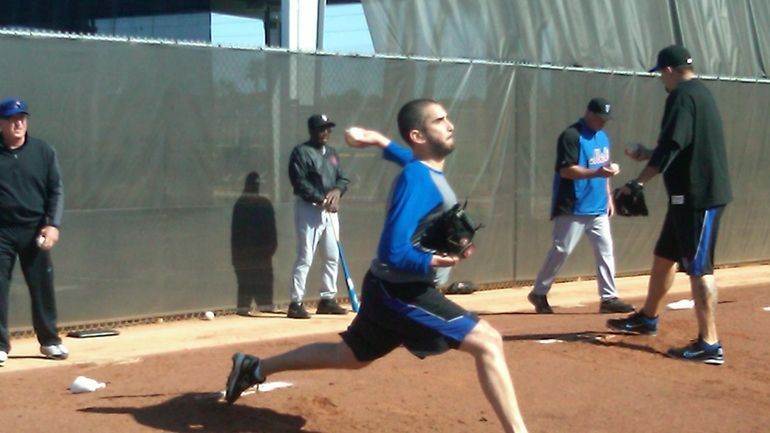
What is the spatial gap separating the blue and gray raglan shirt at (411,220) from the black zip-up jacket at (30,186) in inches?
146

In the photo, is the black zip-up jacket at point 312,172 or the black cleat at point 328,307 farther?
the black cleat at point 328,307

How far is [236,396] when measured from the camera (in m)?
6.62

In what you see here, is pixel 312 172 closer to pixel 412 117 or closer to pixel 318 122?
pixel 318 122

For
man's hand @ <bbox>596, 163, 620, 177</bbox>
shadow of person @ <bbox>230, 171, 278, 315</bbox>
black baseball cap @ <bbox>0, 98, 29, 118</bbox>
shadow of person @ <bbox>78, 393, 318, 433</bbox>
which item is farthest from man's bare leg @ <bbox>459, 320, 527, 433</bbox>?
shadow of person @ <bbox>230, 171, 278, 315</bbox>

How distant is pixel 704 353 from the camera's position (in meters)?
8.33

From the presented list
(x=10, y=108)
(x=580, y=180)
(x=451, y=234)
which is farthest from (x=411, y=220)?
(x=580, y=180)

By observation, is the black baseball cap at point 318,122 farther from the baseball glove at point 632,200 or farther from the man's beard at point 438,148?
the man's beard at point 438,148

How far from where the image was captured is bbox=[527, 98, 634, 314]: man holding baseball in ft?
35.2

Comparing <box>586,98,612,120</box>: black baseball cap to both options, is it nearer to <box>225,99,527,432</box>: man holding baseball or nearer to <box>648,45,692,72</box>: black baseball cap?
<box>648,45,692,72</box>: black baseball cap

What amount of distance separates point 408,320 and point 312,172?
203 inches

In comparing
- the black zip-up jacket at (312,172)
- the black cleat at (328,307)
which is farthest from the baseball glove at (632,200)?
the black cleat at (328,307)

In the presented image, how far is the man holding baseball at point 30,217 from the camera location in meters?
8.53

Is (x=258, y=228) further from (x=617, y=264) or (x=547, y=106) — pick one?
(x=617, y=264)

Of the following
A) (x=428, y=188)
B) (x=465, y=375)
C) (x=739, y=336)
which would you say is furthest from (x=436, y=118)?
(x=739, y=336)
